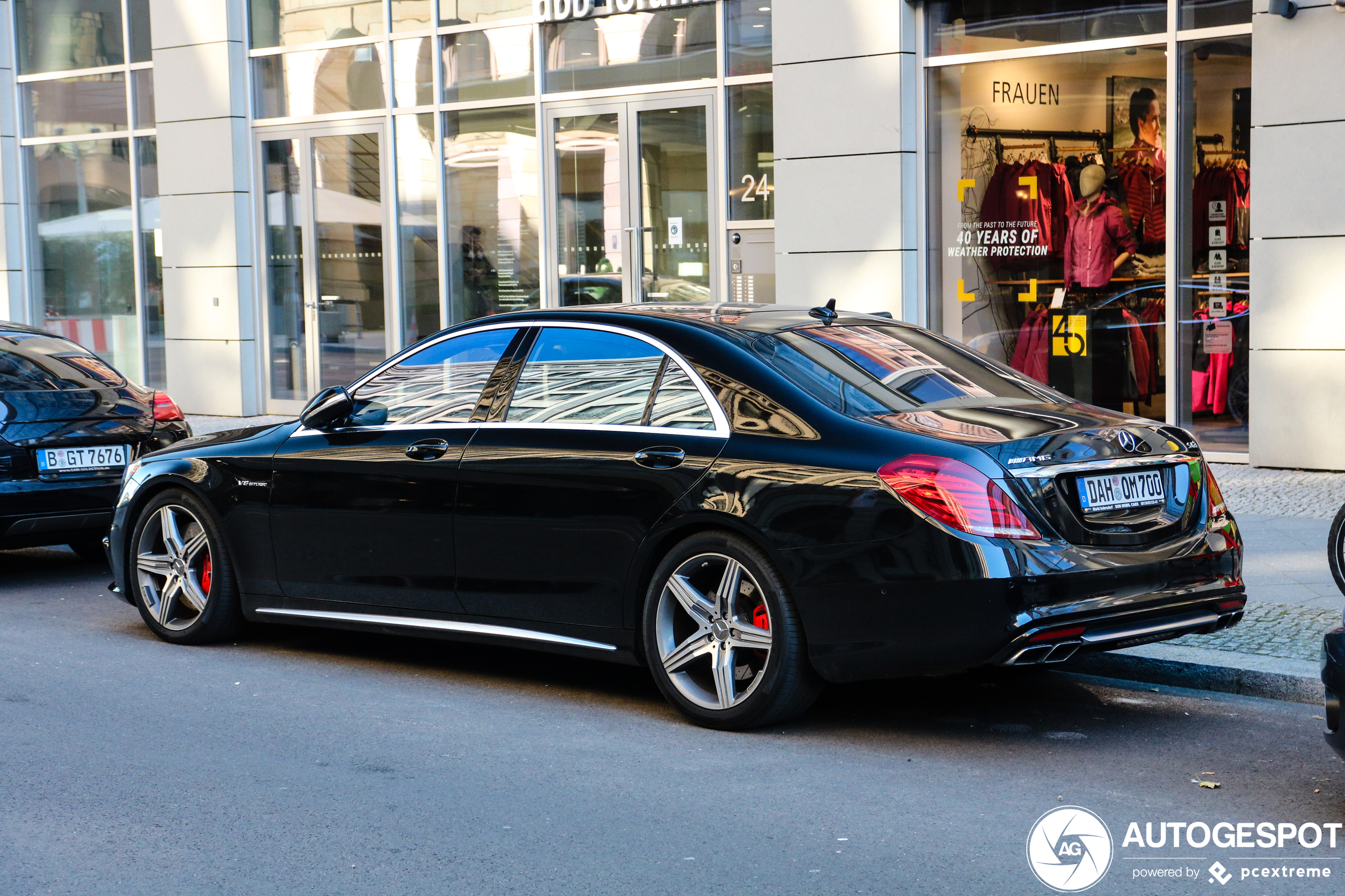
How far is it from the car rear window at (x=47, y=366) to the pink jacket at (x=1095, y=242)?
717cm

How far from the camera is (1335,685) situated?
→ 433 cm

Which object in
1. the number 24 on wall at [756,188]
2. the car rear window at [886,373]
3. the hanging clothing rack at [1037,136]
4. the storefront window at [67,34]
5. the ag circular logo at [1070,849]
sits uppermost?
the storefront window at [67,34]

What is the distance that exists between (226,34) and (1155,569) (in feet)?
46.1

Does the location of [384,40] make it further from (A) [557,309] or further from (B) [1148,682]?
(B) [1148,682]

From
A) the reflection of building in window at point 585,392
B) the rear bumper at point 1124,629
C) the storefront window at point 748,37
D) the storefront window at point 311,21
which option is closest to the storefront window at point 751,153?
the storefront window at point 748,37

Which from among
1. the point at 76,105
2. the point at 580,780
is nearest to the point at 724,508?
the point at 580,780

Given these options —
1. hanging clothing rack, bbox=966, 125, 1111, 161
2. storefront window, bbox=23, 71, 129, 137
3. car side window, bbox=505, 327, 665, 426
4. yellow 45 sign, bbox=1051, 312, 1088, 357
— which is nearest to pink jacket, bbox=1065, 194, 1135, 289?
yellow 45 sign, bbox=1051, 312, 1088, 357

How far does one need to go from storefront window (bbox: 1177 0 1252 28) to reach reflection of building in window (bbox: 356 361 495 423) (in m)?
7.39

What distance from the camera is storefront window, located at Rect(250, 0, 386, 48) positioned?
1630 centimetres

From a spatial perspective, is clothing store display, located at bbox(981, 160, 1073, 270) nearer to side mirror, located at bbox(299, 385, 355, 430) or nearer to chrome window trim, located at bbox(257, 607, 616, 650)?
side mirror, located at bbox(299, 385, 355, 430)

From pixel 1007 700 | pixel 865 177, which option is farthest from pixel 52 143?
pixel 1007 700

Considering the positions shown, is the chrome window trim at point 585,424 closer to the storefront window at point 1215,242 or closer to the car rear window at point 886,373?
the car rear window at point 886,373

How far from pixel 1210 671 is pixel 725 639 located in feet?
6.50

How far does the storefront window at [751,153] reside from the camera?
14031 mm
